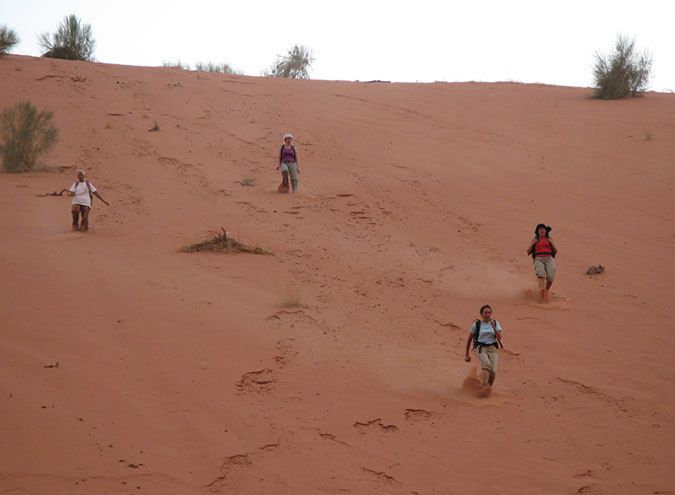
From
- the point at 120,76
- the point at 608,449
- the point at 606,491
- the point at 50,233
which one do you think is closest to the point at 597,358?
the point at 608,449

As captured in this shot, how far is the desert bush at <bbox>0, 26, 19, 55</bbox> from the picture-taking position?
21.7m

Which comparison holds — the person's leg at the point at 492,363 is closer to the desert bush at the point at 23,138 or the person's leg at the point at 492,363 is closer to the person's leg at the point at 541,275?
the person's leg at the point at 541,275

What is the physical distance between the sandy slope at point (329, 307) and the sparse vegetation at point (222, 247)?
29 centimetres

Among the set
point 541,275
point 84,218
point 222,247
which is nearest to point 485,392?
point 541,275

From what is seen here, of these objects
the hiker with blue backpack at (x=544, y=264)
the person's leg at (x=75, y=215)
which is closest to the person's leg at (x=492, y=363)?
the hiker with blue backpack at (x=544, y=264)

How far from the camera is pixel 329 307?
955 centimetres

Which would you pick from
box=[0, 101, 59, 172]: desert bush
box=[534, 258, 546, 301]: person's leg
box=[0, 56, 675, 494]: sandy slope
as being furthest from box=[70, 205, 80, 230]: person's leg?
box=[534, 258, 546, 301]: person's leg

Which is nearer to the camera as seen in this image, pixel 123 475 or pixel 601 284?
pixel 123 475

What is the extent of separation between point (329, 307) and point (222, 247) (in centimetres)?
242

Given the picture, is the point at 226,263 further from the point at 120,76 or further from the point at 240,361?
the point at 120,76

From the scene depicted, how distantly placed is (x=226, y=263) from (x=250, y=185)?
453 cm

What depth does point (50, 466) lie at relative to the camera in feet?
17.8

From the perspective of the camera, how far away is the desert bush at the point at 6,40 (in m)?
21.7

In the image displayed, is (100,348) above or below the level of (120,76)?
below
